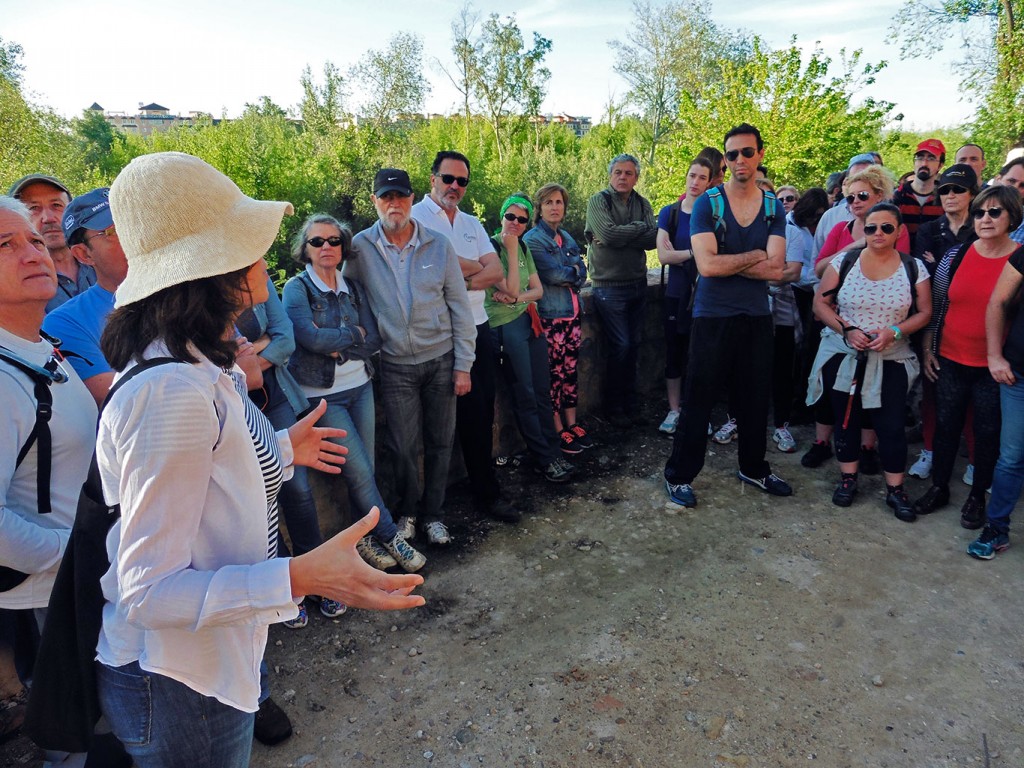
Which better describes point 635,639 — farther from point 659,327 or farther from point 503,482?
point 659,327

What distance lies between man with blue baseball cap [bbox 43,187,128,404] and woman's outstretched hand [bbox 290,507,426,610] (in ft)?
4.64

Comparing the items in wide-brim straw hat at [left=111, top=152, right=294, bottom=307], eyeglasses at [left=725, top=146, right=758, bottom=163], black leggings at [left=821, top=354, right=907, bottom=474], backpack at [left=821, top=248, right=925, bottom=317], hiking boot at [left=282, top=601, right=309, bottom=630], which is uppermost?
eyeglasses at [left=725, top=146, right=758, bottom=163]

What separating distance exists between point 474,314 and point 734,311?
1.69 metres

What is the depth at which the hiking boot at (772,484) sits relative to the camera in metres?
4.48

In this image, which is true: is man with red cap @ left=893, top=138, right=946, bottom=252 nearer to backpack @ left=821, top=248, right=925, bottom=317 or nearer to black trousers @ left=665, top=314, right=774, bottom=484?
backpack @ left=821, top=248, right=925, bottom=317

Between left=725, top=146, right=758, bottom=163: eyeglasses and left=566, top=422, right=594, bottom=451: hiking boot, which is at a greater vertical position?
left=725, top=146, right=758, bottom=163: eyeglasses

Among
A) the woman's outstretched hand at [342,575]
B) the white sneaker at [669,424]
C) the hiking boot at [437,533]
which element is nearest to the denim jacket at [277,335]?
the hiking boot at [437,533]

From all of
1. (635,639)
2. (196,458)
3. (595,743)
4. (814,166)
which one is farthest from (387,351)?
(814,166)

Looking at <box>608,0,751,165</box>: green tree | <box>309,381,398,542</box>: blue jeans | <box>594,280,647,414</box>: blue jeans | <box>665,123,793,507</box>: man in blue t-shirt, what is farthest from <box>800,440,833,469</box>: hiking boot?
<box>608,0,751,165</box>: green tree

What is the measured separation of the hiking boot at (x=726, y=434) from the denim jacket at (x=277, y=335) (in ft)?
11.3

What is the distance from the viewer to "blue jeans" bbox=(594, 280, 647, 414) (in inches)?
219

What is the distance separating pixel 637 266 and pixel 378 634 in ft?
11.9

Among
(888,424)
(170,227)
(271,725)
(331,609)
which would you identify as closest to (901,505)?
(888,424)

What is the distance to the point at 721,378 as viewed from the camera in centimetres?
433
